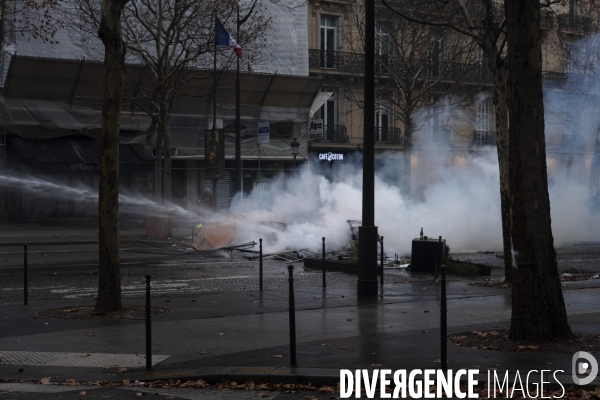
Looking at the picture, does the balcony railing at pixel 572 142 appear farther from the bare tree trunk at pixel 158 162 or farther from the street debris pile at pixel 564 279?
the street debris pile at pixel 564 279

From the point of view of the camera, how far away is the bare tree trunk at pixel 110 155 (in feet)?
40.7

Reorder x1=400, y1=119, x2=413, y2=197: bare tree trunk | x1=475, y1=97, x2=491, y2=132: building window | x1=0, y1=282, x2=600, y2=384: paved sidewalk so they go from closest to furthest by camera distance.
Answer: x1=0, y1=282, x2=600, y2=384: paved sidewalk
x1=400, y1=119, x2=413, y2=197: bare tree trunk
x1=475, y1=97, x2=491, y2=132: building window

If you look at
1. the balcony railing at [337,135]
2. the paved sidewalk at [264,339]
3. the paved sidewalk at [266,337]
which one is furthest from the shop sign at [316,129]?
the paved sidewalk at [264,339]

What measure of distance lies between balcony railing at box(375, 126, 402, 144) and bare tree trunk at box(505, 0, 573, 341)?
36955 mm

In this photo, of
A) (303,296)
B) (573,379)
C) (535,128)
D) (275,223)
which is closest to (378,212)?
(275,223)

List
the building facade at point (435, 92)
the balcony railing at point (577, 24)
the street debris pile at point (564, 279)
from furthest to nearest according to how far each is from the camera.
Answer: the building facade at point (435, 92) < the balcony railing at point (577, 24) < the street debris pile at point (564, 279)

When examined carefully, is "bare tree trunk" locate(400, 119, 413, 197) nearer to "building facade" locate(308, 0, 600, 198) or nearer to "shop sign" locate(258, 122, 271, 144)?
"building facade" locate(308, 0, 600, 198)

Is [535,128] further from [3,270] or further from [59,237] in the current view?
[59,237]

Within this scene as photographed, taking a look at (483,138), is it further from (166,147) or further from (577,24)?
(166,147)

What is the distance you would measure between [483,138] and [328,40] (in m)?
10.2

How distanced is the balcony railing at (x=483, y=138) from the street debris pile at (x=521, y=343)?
35.3m

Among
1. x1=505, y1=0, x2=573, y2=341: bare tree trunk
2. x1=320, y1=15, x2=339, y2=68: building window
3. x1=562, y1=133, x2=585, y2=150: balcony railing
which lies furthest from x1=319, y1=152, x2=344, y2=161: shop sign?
x1=505, y1=0, x2=573, y2=341: bare tree trunk

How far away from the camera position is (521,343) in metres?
9.25

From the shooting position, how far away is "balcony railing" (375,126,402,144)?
46.3 meters
